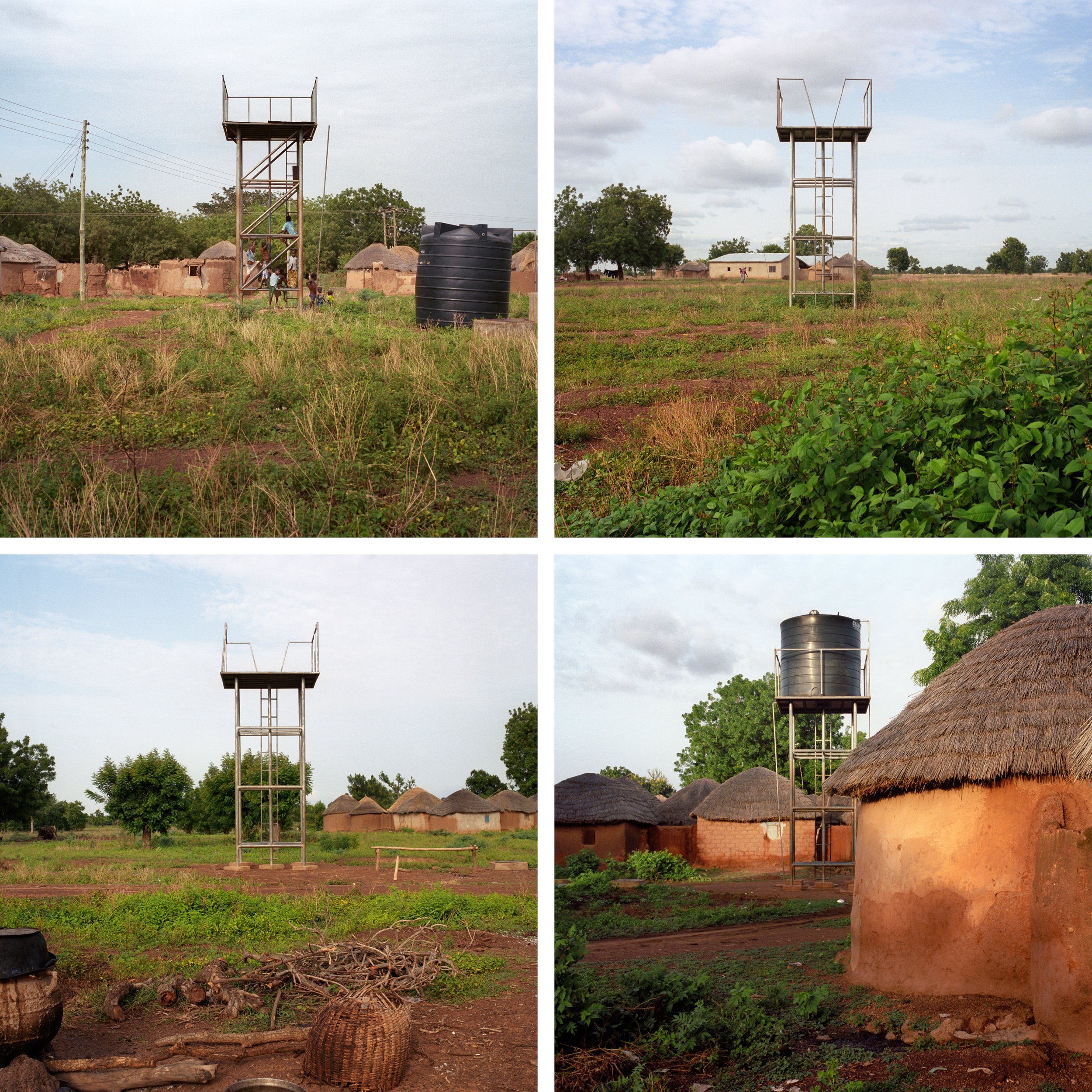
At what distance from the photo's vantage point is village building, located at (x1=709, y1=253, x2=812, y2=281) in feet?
48.6

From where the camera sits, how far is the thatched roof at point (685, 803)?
14.2 m

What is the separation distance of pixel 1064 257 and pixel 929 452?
5182 millimetres

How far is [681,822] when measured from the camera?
47.3 ft

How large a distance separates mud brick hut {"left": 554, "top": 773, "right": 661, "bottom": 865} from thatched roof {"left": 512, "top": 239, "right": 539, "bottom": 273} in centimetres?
653

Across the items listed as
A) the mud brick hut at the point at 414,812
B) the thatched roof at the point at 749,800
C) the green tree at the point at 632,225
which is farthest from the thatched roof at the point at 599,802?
the green tree at the point at 632,225

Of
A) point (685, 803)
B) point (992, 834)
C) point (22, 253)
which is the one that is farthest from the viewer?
point (22, 253)

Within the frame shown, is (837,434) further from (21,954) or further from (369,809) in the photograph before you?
(369,809)

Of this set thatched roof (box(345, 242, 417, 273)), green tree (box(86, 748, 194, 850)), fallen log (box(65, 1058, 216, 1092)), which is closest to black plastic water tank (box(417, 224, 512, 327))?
green tree (box(86, 748, 194, 850))

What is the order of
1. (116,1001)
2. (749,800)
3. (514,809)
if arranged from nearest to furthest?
(116,1001) → (514,809) → (749,800)

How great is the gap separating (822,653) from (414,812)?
17.0ft

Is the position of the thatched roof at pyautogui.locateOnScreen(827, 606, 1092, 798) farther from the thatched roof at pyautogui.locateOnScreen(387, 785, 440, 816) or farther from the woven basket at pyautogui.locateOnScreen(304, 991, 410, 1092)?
the thatched roof at pyautogui.locateOnScreen(387, 785, 440, 816)

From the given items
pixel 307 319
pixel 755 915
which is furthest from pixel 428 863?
pixel 307 319

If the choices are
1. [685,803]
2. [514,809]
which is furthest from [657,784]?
[514,809]

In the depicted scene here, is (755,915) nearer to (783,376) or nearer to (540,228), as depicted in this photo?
(783,376)
